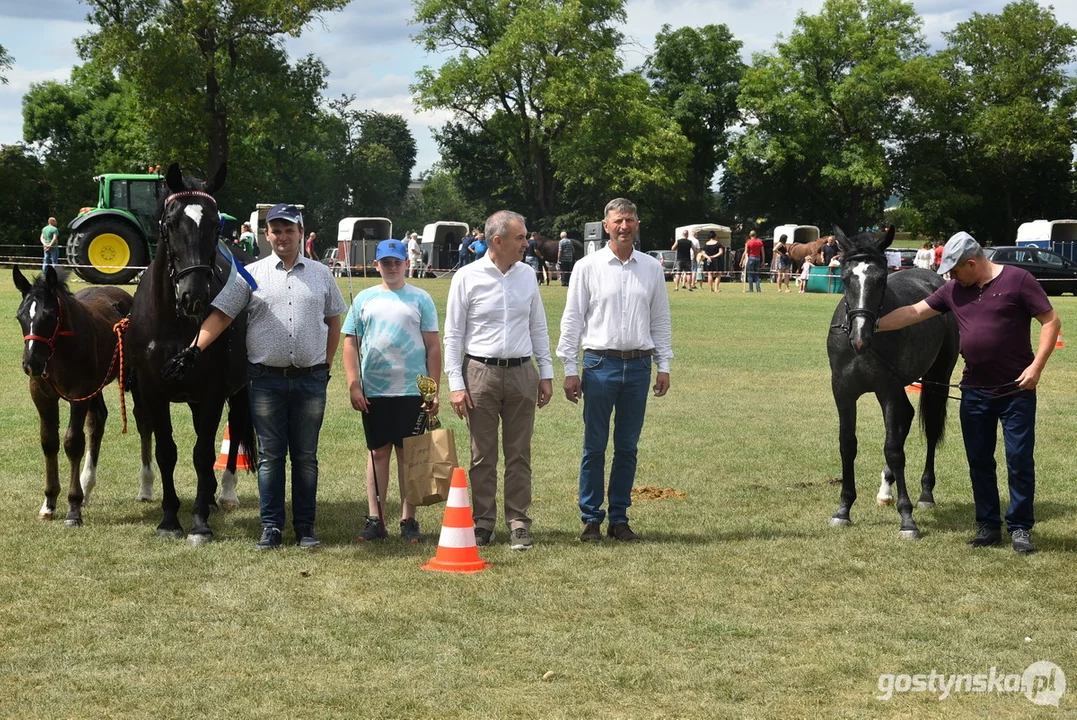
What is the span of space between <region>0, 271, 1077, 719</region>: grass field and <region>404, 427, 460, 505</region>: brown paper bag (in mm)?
394

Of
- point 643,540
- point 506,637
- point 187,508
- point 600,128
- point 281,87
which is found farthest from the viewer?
point 600,128

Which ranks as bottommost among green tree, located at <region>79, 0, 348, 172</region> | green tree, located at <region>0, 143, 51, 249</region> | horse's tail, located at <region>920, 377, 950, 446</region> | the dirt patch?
the dirt patch

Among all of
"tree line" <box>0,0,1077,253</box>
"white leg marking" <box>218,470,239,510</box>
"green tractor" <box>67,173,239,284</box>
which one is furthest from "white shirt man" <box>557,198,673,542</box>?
"tree line" <box>0,0,1077,253</box>

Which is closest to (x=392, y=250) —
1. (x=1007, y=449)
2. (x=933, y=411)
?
(x=1007, y=449)

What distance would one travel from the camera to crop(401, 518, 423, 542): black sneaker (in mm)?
7469

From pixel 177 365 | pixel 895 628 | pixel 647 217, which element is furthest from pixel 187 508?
pixel 647 217

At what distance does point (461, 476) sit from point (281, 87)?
4641 cm

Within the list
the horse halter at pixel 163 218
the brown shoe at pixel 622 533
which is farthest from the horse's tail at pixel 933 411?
the horse halter at pixel 163 218

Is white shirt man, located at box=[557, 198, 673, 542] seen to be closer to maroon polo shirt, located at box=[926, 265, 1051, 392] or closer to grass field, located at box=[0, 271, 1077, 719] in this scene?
grass field, located at box=[0, 271, 1077, 719]

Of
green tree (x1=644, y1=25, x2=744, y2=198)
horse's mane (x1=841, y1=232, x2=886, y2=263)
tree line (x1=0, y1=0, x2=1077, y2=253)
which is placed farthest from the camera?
green tree (x1=644, y1=25, x2=744, y2=198)

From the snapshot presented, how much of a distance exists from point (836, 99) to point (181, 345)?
6211 cm

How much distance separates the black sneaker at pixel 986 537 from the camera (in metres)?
7.32

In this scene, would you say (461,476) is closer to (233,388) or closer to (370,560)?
(370,560)

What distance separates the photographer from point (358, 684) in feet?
15.9
